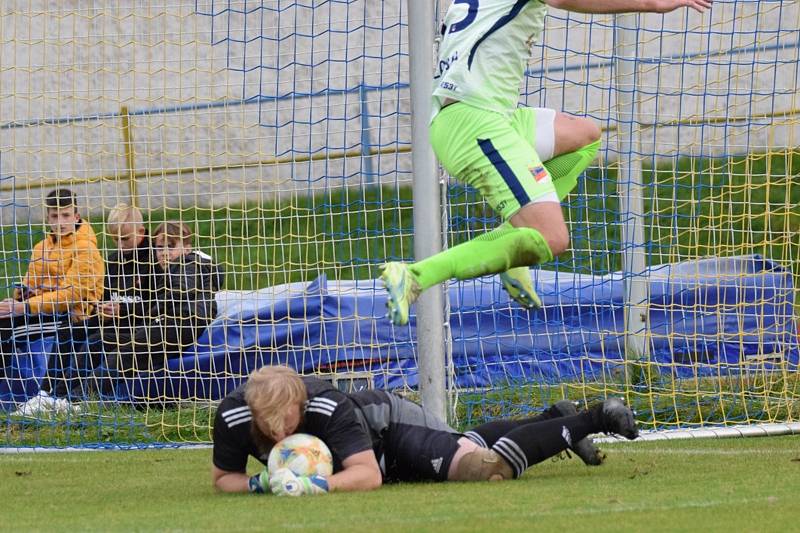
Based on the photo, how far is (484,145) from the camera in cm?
572

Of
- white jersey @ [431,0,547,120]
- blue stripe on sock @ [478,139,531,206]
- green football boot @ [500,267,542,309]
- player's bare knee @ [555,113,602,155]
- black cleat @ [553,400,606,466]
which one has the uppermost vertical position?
white jersey @ [431,0,547,120]

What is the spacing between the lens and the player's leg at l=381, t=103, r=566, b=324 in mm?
5488

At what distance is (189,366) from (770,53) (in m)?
6.28

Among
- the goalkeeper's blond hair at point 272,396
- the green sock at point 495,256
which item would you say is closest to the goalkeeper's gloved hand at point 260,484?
the goalkeeper's blond hair at point 272,396

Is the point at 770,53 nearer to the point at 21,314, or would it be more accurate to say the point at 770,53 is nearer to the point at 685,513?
the point at 21,314

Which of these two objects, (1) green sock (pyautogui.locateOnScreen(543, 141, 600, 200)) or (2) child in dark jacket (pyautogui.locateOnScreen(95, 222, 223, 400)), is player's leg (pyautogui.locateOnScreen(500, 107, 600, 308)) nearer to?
(1) green sock (pyautogui.locateOnScreen(543, 141, 600, 200))

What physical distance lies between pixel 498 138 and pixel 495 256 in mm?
559

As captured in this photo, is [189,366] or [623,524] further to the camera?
[189,366]

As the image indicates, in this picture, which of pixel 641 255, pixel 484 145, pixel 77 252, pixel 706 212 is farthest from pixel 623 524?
pixel 706 212

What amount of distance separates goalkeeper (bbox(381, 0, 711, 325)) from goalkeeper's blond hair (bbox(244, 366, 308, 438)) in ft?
1.90

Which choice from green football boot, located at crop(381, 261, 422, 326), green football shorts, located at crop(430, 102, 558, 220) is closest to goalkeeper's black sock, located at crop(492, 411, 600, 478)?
green football boot, located at crop(381, 261, 422, 326)

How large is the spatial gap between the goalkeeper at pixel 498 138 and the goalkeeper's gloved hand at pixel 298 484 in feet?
2.73

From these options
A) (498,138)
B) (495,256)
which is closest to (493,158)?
(498,138)

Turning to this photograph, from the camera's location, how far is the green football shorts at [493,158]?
18.6ft
